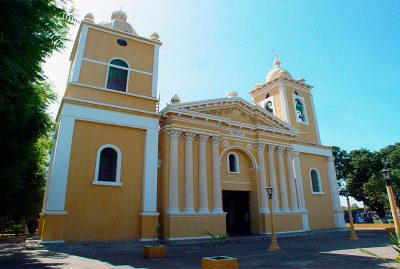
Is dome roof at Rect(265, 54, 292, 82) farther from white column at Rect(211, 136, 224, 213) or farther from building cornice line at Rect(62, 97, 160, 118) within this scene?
building cornice line at Rect(62, 97, 160, 118)

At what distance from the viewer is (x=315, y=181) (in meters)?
24.3

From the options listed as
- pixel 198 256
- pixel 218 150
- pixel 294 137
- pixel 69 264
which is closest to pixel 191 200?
pixel 218 150

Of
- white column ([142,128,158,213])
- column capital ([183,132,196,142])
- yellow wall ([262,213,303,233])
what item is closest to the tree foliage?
yellow wall ([262,213,303,233])

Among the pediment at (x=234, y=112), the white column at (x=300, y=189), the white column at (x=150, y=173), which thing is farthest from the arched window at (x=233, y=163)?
the white column at (x=150, y=173)

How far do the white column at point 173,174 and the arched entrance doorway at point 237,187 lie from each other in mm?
3905

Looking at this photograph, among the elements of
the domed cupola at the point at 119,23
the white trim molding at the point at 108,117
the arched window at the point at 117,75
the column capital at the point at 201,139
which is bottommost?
the column capital at the point at 201,139

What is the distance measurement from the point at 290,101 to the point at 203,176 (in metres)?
12.2

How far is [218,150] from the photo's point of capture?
19.0 m

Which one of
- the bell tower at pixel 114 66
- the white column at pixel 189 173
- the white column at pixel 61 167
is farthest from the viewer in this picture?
the white column at pixel 189 173

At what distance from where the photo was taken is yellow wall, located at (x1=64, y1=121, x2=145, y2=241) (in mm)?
13445

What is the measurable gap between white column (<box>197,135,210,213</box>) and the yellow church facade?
63 mm

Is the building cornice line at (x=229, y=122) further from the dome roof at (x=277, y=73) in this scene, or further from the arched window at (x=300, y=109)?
the dome roof at (x=277, y=73)

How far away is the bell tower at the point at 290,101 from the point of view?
81.4ft

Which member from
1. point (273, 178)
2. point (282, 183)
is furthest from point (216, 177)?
point (282, 183)
